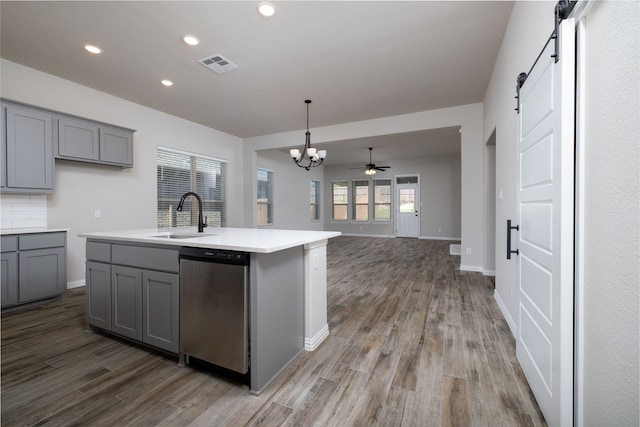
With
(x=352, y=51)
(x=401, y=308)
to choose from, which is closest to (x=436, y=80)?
(x=352, y=51)

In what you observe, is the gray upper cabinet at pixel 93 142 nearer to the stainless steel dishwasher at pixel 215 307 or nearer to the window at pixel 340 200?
the stainless steel dishwasher at pixel 215 307

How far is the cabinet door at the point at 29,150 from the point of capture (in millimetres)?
2979

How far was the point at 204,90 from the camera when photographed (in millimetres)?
4047

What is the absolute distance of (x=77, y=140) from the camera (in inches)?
139

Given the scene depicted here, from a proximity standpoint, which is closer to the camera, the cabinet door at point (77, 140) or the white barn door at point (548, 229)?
the white barn door at point (548, 229)

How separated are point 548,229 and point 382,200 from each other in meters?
8.93

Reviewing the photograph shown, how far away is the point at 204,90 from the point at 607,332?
4.70 m

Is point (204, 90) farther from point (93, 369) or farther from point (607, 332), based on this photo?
point (607, 332)

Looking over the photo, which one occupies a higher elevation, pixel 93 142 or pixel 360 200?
pixel 93 142

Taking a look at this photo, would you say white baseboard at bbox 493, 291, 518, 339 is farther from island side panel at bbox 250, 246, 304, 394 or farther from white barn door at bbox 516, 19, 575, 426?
island side panel at bbox 250, 246, 304, 394

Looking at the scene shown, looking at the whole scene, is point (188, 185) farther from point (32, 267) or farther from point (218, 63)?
point (218, 63)

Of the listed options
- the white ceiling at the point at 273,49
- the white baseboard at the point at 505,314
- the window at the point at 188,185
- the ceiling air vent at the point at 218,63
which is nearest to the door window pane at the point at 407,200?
the white ceiling at the point at 273,49

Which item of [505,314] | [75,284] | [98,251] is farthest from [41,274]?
[505,314]

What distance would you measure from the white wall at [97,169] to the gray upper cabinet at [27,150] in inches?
15.9
